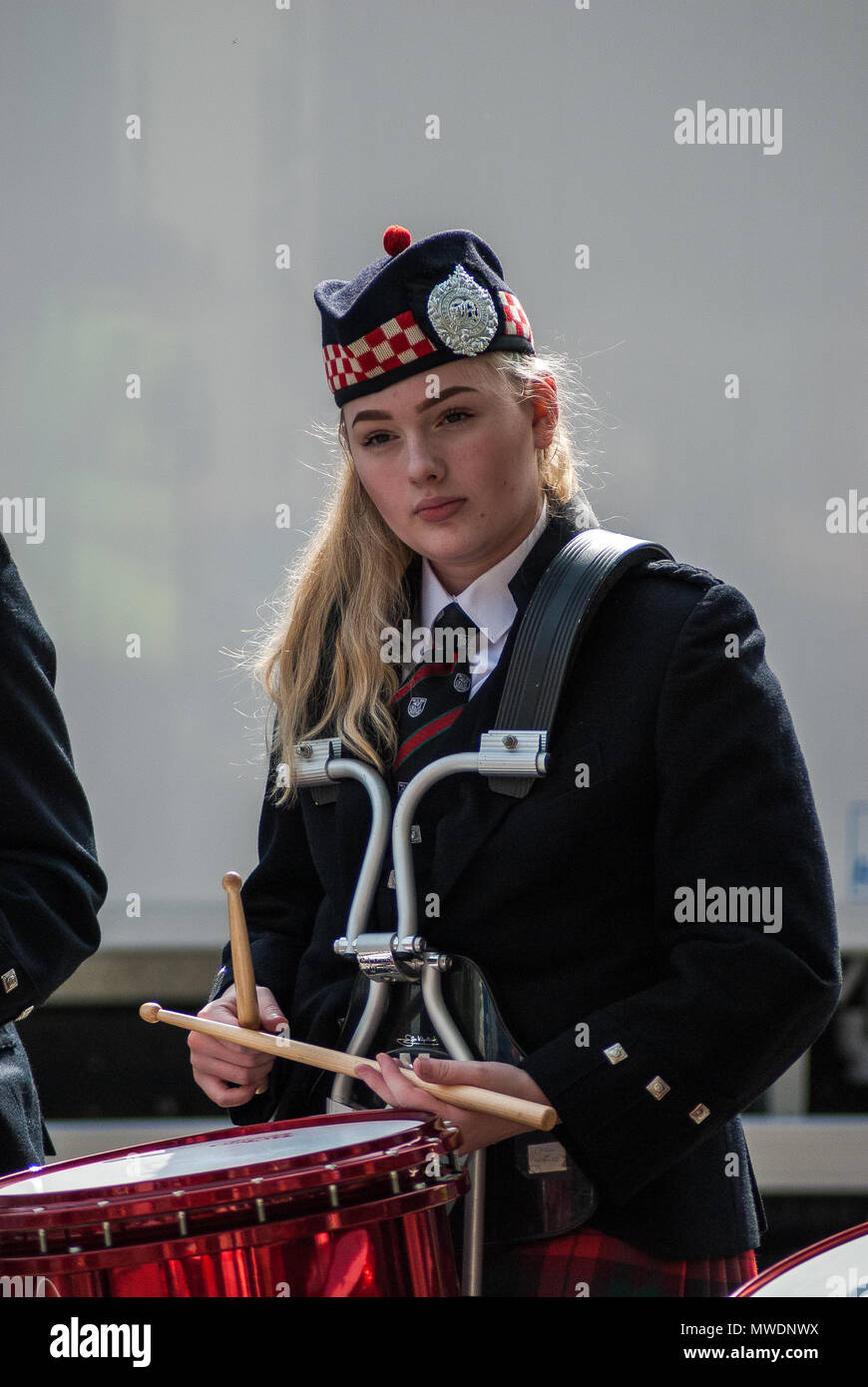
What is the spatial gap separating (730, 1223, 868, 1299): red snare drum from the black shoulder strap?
1.99 ft

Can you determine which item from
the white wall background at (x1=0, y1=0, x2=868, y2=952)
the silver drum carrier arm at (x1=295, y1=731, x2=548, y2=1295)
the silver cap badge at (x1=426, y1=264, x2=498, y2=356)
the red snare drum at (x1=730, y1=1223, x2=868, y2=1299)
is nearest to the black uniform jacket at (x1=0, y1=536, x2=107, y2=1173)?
the silver drum carrier arm at (x1=295, y1=731, x2=548, y2=1295)

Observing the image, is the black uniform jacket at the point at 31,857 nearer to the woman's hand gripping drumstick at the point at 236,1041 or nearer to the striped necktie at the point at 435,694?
the woman's hand gripping drumstick at the point at 236,1041

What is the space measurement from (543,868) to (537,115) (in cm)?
175

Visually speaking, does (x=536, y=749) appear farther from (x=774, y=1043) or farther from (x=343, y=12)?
(x=343, y=12)

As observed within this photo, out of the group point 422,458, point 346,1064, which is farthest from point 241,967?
point 422,458

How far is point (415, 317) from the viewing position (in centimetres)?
184

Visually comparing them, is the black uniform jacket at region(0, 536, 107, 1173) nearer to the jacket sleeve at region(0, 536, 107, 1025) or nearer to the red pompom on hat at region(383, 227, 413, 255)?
the jacket sleeve at region(0, 536, 107, 1025)

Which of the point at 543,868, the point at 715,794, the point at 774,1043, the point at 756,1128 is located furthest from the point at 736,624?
the point at 756,1128

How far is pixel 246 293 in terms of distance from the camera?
3.07 m

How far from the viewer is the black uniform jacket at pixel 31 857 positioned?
6.71ft

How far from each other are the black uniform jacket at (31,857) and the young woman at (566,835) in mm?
234

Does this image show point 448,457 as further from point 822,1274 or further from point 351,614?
point 822,1274

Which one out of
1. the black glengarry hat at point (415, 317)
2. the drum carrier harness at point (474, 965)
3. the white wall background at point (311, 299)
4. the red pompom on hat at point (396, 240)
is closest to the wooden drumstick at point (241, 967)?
the drum carrier harness at point (474, 965)

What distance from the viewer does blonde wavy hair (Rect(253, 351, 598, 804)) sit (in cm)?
195
